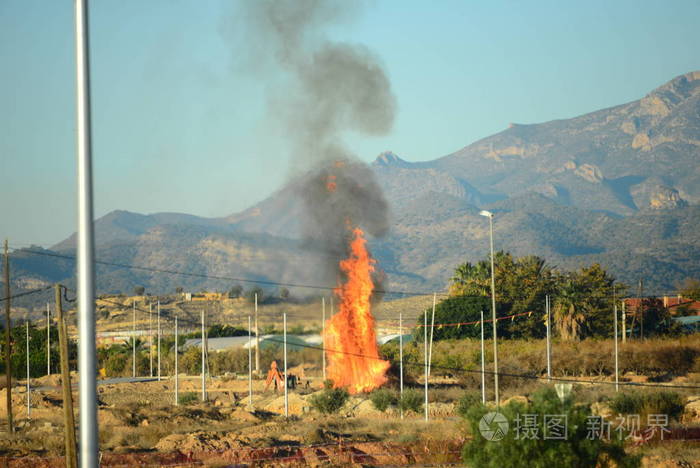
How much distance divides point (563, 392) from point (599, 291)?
67.4 meters

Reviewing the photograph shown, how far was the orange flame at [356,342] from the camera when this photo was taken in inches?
2347

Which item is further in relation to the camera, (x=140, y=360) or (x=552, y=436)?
(x=140, y=360)

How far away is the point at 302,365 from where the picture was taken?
7969cm

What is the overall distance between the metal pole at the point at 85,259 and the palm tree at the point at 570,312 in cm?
7311

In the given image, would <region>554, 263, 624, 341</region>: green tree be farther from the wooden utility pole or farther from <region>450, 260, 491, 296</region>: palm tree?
the wooden utility pole

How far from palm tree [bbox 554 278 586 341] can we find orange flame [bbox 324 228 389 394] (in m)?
25.6

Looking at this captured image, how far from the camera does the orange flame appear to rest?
196ft

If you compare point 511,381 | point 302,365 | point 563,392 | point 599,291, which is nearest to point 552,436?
point 563,392

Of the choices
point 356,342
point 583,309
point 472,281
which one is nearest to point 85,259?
point 356,342

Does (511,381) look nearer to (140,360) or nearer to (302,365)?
(302,365)

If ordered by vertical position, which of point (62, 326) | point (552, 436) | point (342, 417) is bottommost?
point (342, 417)

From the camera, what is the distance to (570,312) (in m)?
80.8

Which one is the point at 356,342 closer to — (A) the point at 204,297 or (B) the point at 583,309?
(B) the point at 583,309

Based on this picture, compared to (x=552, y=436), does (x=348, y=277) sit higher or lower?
higher
